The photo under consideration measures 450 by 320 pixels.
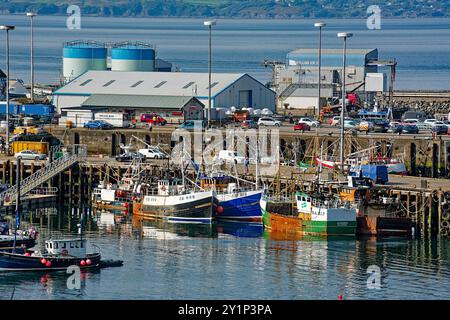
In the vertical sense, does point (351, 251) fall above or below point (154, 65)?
below

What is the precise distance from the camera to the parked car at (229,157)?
263ft

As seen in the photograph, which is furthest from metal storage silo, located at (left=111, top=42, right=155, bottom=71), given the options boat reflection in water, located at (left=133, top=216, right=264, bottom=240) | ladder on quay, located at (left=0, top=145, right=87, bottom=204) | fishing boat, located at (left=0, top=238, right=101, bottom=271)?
fishing boat, located at (left=0, top=238, right=101, bottom=271)

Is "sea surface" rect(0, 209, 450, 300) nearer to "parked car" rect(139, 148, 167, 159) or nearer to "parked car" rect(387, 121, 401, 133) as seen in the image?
"parked car" rect(139, 148, 167, 159)

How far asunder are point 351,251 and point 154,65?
55.2 meters

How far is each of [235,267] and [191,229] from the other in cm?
1161

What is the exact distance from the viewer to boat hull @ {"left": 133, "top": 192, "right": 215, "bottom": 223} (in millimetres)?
72188

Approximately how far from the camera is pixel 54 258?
5853 centimetres

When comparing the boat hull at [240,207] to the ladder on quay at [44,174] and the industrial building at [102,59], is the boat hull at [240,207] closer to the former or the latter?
the ladder on quay at [44,174]

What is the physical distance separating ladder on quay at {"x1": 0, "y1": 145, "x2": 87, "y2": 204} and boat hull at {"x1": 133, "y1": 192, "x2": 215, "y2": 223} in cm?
748

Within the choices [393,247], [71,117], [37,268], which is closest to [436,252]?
[393,247]

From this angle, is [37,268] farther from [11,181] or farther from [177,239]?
[11,181]

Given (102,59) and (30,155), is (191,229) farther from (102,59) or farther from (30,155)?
(102,59)

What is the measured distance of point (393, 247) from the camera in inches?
2562
